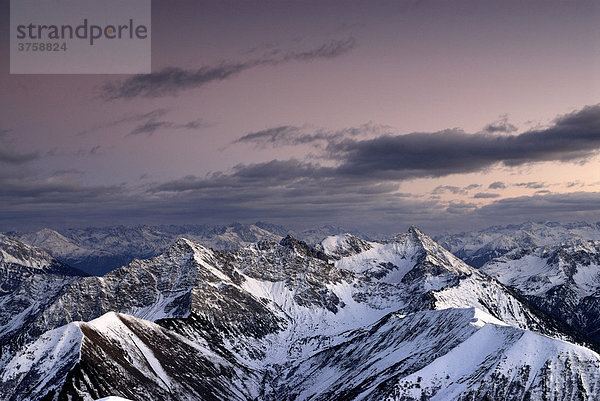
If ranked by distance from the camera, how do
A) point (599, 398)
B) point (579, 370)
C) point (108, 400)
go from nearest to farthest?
1. point (108, 400)
2. point (599, 398)
3. point (579, 370)

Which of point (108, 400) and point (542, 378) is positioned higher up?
point (108, 400)

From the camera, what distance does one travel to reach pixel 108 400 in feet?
241

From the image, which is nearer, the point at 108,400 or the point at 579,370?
the point at 108,400

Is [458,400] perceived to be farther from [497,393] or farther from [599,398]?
[599,398]

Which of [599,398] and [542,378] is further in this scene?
[542,378]

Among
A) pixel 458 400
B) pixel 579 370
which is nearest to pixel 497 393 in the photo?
pixel 458 400

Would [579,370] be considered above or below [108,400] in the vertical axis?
below

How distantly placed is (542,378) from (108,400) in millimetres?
191175

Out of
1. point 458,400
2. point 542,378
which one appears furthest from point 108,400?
point 542,378

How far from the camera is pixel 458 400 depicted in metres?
197

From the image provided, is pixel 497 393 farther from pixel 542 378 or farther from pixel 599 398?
pixel 599 398

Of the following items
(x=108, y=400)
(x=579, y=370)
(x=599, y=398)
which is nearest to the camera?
(x=108, y=400)

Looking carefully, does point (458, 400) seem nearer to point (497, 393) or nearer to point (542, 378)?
point (497, 393)

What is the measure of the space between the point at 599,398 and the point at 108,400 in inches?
7762
